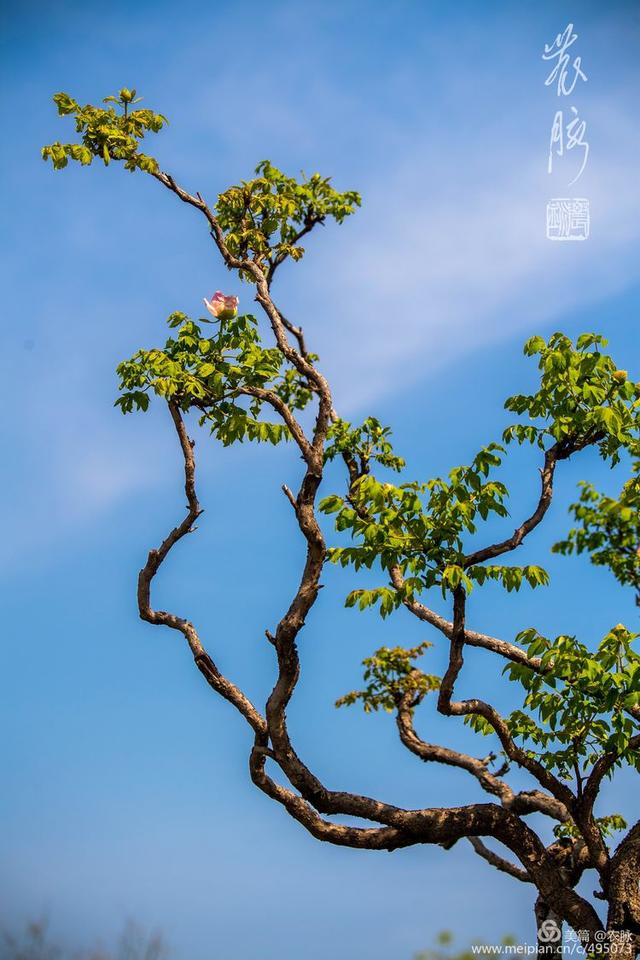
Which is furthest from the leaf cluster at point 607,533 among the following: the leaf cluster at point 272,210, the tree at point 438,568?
the leaf cluster at point 272,210

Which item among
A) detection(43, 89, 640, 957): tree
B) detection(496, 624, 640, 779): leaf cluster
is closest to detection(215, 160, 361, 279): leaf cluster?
detection(43, 89, 640, 957): tree

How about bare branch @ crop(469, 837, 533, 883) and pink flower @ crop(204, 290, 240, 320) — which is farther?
bare branch @ crop(469, 837, 533, 883)

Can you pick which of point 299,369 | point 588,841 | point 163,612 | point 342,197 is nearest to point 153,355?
point 299,369

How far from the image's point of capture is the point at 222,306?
1016 cm

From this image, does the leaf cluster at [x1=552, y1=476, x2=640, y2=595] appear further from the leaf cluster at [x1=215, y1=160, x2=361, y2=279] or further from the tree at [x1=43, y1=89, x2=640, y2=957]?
the leaf cluster at [x1=215, y1=160, x2=361, y2=279]

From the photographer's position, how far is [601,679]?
29.1ft

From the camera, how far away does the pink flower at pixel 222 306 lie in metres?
10.1

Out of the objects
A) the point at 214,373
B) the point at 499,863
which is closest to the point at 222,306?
the point at 214,373

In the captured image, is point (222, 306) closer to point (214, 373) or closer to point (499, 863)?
point (214, 373)

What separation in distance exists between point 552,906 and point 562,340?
583 cm

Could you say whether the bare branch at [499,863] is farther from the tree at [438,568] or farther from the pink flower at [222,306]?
the pink flower at [222,306]

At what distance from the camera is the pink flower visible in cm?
1014

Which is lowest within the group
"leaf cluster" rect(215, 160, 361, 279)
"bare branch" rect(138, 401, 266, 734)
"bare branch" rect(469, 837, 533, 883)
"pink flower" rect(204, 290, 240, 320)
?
"bare branch" rect(469, 837, 533, 883)

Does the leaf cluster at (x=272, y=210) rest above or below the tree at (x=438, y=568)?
above
